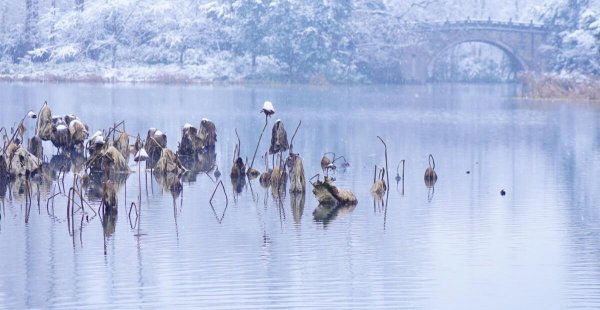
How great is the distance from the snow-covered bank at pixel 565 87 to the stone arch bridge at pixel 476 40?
45.4ft

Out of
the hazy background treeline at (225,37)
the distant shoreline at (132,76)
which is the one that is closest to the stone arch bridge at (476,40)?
the hazy background treeline at (225,37)

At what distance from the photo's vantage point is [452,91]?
74688mm

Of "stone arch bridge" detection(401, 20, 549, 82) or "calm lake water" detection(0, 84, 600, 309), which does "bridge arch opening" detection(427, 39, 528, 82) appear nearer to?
"stone arch bridge" detection(401, 20, 549, 82)

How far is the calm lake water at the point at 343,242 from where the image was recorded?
15.7m

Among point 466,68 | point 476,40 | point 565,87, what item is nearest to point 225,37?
point 476,40

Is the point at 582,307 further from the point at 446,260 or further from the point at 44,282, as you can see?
the point at 44,282

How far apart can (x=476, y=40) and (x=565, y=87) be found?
729 inches

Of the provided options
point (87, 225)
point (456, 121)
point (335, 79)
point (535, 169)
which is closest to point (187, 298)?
point (87, 225)

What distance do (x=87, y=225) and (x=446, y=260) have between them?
19.0ft

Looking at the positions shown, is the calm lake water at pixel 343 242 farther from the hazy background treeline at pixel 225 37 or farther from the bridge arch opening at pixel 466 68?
the bridge arch opening at pixel 466 68

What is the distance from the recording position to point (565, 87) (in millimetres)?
62562

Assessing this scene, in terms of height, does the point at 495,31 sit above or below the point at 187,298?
above

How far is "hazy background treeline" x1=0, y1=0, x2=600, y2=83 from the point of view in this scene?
258ft

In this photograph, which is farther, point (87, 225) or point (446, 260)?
point (87, 225)
